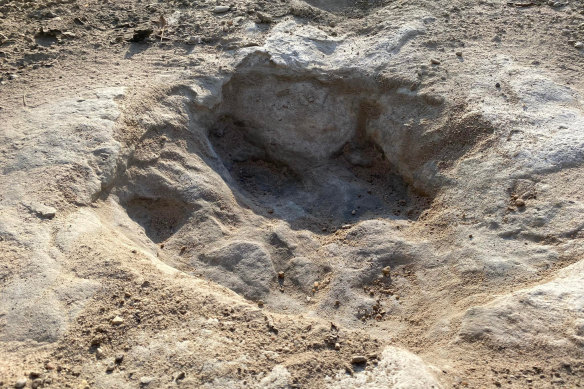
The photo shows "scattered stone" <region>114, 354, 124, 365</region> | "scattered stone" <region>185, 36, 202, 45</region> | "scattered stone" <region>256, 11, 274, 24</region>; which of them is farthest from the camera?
"scattered stone" <region>256, 11, 274, 24</region>

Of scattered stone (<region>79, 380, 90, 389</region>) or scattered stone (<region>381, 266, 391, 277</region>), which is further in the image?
scattered stone (<region>381, 266, 391, 277</region>)

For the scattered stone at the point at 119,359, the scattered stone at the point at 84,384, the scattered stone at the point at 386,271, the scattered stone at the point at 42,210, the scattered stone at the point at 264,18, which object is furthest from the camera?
the scattered stone at the point at 264,18

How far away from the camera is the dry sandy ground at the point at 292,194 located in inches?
112

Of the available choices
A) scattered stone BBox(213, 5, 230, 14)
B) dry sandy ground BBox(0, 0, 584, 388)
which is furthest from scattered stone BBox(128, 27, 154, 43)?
scattered stone BBox(213, 5, 230, 14)

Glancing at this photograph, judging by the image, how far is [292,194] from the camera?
4543 mm

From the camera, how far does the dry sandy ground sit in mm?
2834

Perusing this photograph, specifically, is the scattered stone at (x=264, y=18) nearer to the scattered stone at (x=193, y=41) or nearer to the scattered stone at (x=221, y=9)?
the scattered stone at (x=221, y=9)

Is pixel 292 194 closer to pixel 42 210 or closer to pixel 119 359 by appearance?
pixel 42 210

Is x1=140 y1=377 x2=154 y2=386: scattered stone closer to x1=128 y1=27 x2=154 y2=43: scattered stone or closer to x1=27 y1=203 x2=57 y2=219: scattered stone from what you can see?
x1=27 y1=203 x2=57 y2=219: scattered stone

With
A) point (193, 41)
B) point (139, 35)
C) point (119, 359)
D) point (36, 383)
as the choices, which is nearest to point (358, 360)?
point (119, 359)

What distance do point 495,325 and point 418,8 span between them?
9.87 ft

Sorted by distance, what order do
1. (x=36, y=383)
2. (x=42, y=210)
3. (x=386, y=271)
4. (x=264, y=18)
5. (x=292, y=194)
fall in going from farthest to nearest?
1. (x=264, y=18)
2. (x=292, y=194)
3. (x=386, y=271)
4. (x=42, y=210)
5. (x=36, y=383)

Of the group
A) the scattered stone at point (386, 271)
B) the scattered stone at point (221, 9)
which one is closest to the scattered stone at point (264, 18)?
the scattered stone at point (221, 9)

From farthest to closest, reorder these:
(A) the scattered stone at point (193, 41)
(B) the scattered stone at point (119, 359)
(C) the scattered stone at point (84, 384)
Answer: (A) the scattered stone at point (193, 41) < (B) the scattered stone at point (119, 359) < (C) the scattered stone at point (84, 384)
